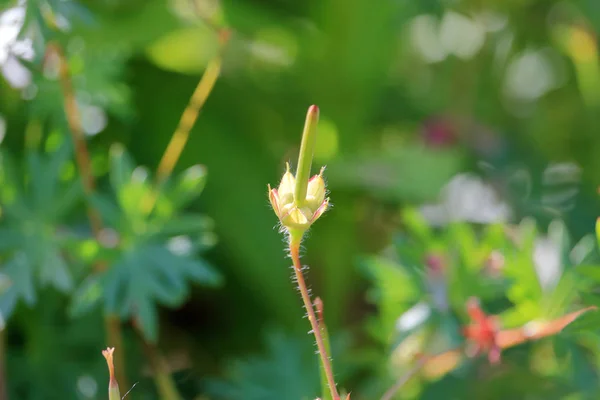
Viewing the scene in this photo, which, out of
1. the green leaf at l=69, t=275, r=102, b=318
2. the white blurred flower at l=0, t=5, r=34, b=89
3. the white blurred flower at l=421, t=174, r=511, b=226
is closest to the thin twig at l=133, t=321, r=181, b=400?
the green leaf at l=69, t=275, r=102, b=318

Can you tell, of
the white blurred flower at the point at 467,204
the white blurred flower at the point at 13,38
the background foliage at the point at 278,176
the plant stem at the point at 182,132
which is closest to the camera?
the white blurred flower at the point at 13,38

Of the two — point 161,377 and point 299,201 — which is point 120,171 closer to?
point 161,377

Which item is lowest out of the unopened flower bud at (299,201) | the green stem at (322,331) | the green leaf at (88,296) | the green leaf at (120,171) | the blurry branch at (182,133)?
the green stem at (322,331)

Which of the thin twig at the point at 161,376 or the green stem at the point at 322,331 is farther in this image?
the thin twig at the point at 161,376

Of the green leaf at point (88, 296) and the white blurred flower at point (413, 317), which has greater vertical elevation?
the green leaf at point (88, 296)

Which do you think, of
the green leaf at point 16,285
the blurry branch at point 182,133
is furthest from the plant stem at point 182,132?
the green leaf at point 16,285

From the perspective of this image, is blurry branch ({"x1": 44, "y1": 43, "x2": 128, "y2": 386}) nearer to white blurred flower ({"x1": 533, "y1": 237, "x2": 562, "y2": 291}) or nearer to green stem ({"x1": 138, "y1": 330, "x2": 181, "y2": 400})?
green stem ({"x1": 138, "y1": 330, "x2": 181, "y2": 400})

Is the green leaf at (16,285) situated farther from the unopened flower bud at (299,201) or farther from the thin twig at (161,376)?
the unopened flower bud at (299,201)

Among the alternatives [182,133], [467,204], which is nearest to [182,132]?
[182,133]
